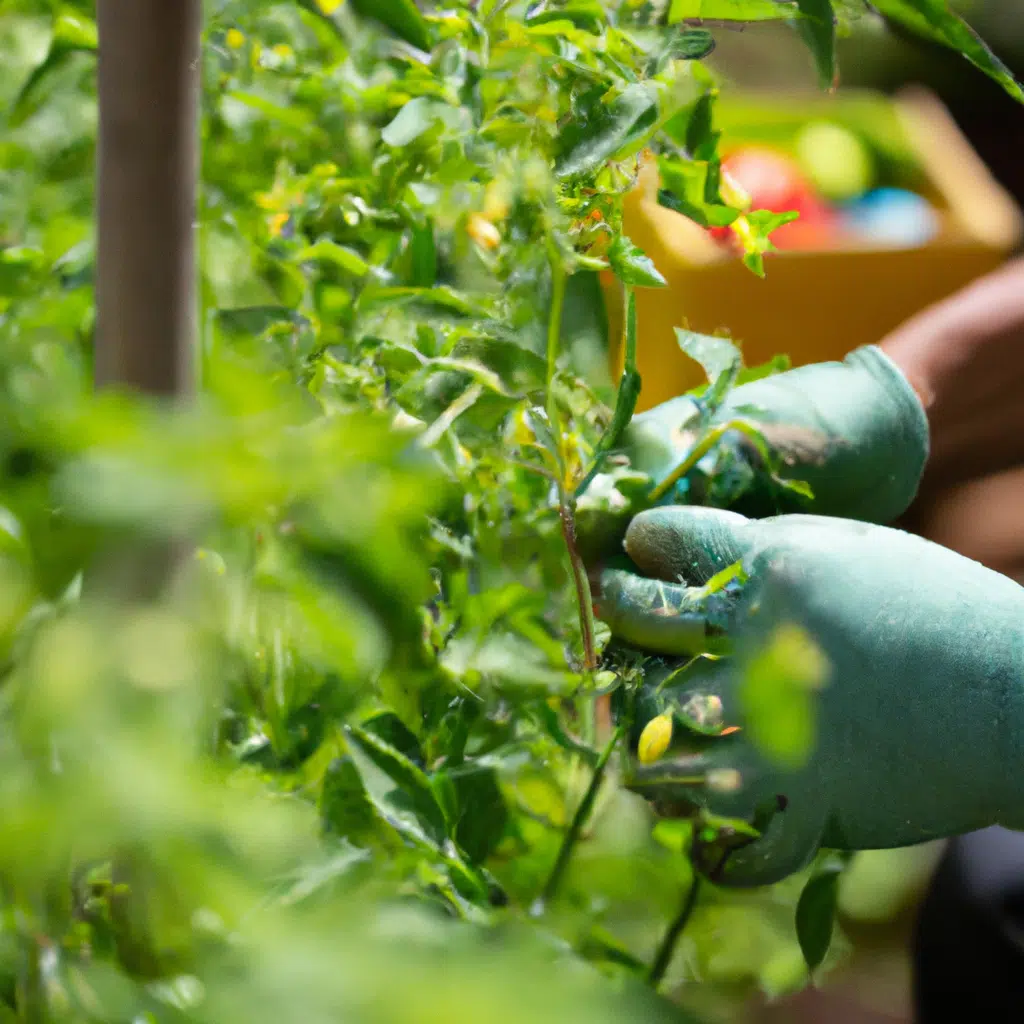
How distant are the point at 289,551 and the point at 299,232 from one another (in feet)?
1.01

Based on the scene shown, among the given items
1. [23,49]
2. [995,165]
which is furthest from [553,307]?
[995,165]

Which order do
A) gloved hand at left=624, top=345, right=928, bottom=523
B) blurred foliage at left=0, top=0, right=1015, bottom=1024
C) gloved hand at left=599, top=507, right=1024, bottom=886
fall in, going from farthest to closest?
1. gloved hand at left=624, top=345, right=928, bottom=523
2. gloved hand at left=599, top=507, right=1024, bottom=886
3. blurred foliage at left=0, top=0, right=1015, bottom=1024

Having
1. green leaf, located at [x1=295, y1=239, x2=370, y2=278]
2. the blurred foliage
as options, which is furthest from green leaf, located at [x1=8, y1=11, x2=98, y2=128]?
green leaf, located at [x1=295, y1=239, x2=370, y2=278]

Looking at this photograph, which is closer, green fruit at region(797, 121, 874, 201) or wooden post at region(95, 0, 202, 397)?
wooden post at region(95, 0, 202, 397)

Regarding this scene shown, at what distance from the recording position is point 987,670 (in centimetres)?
36

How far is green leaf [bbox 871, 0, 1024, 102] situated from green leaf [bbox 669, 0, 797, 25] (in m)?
0.02

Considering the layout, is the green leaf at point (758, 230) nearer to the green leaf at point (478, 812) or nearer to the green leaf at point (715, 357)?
the green leaf at point (715, 357)

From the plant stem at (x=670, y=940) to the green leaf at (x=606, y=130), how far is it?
0.63ft

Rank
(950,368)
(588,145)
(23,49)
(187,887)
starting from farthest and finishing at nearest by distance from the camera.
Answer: (950,368)
(23,49)
(588,145)
(187,887)

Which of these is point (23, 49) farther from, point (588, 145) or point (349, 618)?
point (349, 618)

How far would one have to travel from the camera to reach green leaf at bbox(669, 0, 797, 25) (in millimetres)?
272

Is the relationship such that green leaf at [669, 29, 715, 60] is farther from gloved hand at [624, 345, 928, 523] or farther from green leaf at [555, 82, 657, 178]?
gloved hand at [624, 345, 928, 523]

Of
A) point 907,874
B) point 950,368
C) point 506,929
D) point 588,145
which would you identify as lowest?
point 907,874

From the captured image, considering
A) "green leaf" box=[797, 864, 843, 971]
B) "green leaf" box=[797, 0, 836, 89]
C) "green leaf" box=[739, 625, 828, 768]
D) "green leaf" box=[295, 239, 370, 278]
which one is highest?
"green leaf" box=[797, 0, 836, 89]
